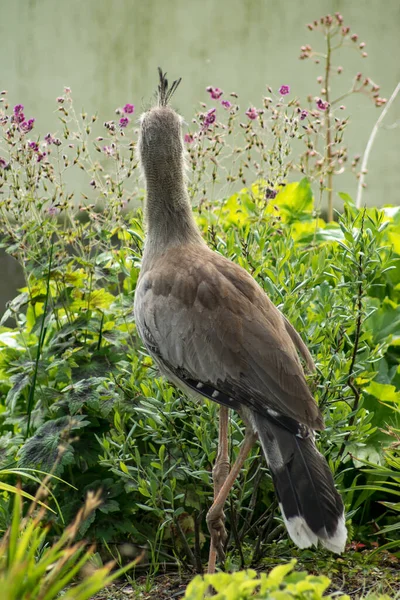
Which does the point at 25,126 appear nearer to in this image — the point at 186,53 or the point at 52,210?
the point at 52,210

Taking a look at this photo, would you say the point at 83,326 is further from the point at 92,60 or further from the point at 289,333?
the point at 92,60

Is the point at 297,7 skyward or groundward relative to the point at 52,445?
skyward

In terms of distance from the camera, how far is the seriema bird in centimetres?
269

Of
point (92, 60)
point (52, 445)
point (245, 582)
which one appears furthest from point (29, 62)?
point (245, 582)

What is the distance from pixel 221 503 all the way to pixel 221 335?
62 centimetres

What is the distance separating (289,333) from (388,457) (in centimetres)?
74

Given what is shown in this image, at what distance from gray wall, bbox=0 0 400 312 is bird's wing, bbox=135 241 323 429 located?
442 centimetres

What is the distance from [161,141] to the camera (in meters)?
3.27

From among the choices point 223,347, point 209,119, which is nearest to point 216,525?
point 223,347

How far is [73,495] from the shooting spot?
3742 mm

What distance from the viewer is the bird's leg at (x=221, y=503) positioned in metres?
2.94

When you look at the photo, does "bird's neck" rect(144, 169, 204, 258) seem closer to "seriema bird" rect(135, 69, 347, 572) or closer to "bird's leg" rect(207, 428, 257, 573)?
"seriema bird" rect(135, 69, 347, 572)

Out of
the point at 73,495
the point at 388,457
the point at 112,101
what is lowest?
the point at 73,495

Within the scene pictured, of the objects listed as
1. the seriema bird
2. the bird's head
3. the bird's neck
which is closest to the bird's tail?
the seriema bird
